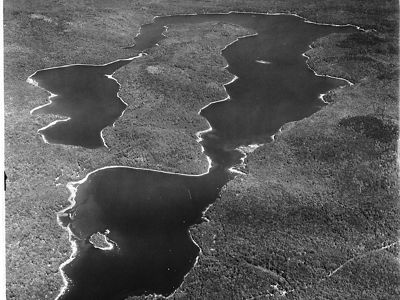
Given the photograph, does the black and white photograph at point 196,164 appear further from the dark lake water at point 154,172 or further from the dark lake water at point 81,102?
the dark lake water at point 81,102

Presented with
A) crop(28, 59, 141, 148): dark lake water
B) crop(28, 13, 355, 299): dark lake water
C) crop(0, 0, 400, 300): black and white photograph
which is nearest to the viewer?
crop(0, 0, 400, 300): black and white photograph

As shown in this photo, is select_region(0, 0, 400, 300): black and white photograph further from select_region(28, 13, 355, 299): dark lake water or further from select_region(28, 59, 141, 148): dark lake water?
select_region(28, 59, 141, 148): dark lake water

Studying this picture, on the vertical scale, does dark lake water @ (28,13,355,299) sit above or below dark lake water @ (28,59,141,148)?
above

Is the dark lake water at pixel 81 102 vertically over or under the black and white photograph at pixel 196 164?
under

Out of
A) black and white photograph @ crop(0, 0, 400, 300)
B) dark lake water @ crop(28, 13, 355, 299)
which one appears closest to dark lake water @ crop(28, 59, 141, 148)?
dark lake water @ crop(28, 13, 355, 299)

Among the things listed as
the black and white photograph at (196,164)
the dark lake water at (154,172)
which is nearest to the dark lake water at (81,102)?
the dark lake water at (154,172)

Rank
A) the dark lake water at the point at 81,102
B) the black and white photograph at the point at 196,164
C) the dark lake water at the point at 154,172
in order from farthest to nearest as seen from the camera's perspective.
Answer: the dark lake water at the point at 81,102
the dark lake water at the point at 154,172
the black and white photograph at the point at 196,164

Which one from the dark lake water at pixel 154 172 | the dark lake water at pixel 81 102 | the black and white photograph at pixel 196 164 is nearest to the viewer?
the black and white photograph at pixel 196 164

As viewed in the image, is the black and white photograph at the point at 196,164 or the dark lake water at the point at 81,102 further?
the dark lake water at the point at 81,102

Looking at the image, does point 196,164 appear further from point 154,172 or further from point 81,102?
point 81,102

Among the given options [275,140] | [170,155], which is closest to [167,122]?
[170,155]
